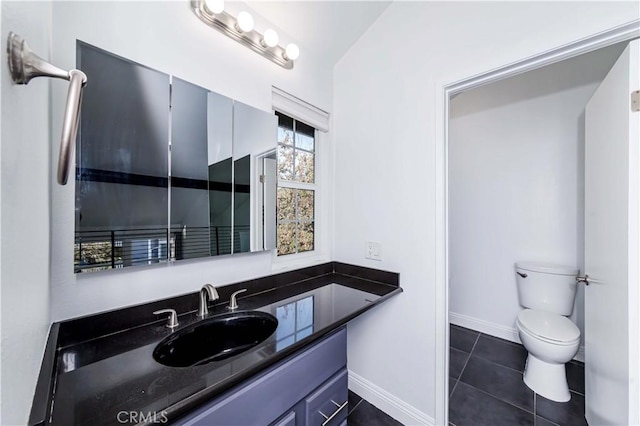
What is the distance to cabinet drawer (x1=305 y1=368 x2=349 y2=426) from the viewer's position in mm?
1020

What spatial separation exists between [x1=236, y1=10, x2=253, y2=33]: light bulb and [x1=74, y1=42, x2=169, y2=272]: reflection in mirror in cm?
49

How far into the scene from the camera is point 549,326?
67.6 inches

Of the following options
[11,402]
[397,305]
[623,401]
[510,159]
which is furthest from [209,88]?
[510,159]

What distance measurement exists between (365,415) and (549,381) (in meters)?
1.25

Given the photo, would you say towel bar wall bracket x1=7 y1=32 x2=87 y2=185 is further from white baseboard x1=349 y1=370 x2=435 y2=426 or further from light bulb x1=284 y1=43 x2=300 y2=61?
white baseboard x1=349 y1=370 x2=435 y2=426

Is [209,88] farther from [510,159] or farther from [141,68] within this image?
[510,159]

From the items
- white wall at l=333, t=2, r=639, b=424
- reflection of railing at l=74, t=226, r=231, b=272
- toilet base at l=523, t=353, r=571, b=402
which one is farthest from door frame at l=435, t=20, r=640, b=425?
reflection of railing at l=74, t=226, r=231, b=272

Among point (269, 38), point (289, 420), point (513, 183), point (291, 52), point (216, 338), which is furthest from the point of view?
point (513, 183)

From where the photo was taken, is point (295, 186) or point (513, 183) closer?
point (295, 186)

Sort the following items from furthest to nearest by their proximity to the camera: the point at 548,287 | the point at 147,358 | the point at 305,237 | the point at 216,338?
the point at 548,287 → the point at 305,237 → the point at 216,338 → the point at 147,358

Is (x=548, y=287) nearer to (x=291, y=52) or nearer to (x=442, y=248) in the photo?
(x=442, y=248)

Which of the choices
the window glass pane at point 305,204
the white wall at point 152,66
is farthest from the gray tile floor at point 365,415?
the window glass pane at point 305,204

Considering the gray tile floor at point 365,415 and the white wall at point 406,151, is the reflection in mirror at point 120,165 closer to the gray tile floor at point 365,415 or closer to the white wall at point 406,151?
the white wall at point 406,151

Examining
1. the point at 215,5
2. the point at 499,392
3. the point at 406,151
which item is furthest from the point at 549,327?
the point at 215,5
